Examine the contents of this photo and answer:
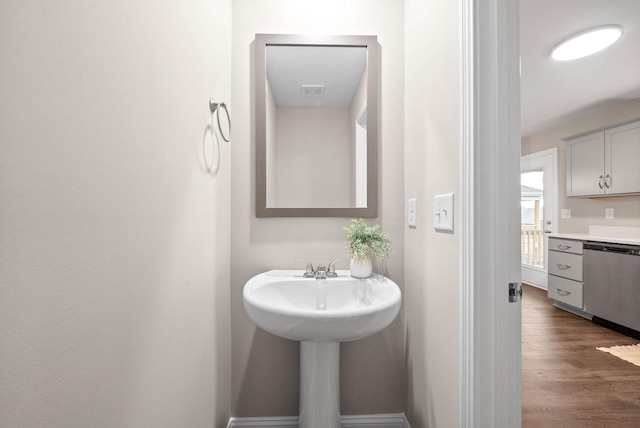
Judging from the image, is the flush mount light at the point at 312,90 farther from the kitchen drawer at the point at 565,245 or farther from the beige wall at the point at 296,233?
the kitchen drawer at the point at 565,245

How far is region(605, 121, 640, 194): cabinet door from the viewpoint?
10.4 feet

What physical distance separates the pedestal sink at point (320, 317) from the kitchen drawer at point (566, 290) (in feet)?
11.1

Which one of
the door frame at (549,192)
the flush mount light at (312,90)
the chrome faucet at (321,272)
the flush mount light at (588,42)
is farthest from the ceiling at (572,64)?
the chrome faucet at (321,272)

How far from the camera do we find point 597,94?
3.41m

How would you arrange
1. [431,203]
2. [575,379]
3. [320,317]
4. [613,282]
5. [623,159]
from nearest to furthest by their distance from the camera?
[320,317]
[431,203]
[575,379]
[613,282]
[623,159]

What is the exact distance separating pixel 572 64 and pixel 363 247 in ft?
9.62

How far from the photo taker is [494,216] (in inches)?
33.8

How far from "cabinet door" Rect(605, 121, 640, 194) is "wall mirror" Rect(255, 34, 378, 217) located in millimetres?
3443

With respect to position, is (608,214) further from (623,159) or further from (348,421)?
(348,421)

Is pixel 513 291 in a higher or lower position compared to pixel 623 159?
lower

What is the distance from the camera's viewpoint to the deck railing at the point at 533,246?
209 inches

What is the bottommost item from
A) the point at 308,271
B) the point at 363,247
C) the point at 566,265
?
the point at 566,265

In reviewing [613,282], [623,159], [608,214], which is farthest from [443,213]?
[608,214]

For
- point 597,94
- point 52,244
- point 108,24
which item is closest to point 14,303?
point 52,244
